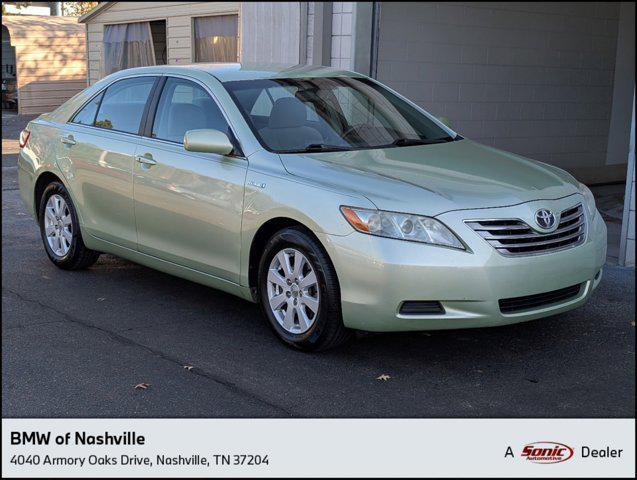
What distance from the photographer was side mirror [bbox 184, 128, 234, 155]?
523 centimetres

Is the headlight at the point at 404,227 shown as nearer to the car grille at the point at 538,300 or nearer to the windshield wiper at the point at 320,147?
the car grille at the point at 538,300

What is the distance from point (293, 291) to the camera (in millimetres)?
4977

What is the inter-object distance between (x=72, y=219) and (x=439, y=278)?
3400 mm

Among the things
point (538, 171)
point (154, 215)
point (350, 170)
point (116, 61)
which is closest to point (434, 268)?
point (350, 170)

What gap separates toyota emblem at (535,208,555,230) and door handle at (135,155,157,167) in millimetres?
2540

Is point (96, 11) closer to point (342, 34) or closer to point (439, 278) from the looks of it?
point (342, 34)

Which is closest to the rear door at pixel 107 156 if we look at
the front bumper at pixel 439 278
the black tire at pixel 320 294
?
the black tire at pixel 320 294

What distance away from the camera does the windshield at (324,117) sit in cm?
544

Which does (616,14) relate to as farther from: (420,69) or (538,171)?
(538,171)

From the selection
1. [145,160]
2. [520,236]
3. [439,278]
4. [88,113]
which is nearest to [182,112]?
[145,160]

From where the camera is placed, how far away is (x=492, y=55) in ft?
38.8

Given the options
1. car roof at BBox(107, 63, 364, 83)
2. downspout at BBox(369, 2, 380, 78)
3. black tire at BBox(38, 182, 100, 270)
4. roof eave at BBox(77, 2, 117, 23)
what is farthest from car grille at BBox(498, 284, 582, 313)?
roof eave at BBox(77, 2, 117, 23)

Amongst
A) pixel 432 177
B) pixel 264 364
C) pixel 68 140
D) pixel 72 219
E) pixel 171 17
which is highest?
pixel 171 17

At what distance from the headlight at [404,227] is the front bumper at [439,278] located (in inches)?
1.4
